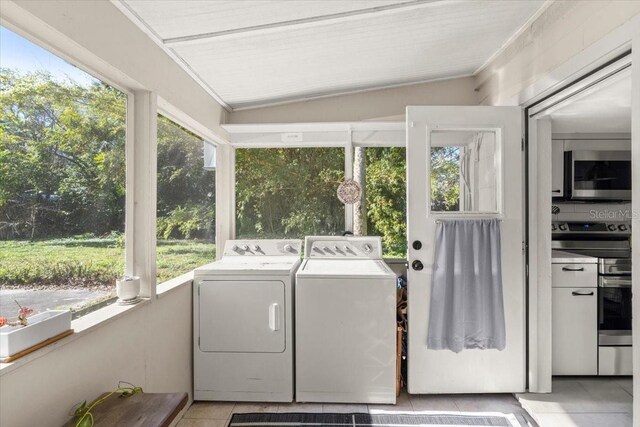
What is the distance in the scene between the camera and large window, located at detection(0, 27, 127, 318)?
4.02ft

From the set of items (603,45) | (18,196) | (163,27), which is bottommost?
(18,196)

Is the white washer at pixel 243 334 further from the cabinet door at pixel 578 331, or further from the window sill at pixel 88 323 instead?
the cabinet door at pixel 578 331

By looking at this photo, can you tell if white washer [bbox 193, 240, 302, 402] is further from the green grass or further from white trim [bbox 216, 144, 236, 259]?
white trim [bbox 216, 144, 236, 259]

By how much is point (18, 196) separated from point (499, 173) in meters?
2.53

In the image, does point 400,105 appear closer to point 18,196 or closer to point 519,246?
point 519,246

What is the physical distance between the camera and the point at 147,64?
6.13 feet

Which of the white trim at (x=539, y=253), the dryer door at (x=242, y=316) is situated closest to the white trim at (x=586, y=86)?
the white trim at (x=539, y=253)

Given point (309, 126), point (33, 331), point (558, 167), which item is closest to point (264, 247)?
point (309, 126)

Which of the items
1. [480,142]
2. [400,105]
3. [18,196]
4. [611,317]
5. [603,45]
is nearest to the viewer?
[18,196]

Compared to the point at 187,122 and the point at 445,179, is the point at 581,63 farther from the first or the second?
the point at 187,122

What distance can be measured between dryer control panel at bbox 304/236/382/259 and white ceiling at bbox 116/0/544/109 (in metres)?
1.21

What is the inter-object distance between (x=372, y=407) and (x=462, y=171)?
5.48ft

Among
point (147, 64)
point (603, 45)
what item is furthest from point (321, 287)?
point (603, 45)

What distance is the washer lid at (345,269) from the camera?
7.62 ft
